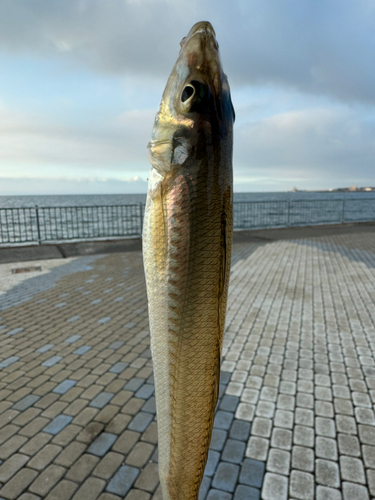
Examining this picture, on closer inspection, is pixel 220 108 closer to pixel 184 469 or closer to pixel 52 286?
pixel 184 469

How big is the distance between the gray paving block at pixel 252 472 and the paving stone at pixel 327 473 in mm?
510

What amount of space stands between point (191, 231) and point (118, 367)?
13.8 feet

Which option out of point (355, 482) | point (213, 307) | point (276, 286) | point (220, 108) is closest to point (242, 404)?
point (355, 482)

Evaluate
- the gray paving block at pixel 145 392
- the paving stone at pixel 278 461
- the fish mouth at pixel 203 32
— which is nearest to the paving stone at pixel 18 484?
the gray paving block at pixel 145 392

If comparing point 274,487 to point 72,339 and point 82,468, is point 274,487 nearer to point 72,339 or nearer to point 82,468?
point 82,468

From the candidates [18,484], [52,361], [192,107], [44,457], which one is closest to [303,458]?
[44,457]

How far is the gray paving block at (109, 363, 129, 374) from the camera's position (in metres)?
4.93

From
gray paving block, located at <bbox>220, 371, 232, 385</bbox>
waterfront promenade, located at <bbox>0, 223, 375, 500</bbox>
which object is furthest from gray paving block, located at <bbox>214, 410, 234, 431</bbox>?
gray paving block, located at <bbox>220, 371, 232, 385</bbox>

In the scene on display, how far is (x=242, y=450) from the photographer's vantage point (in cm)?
351

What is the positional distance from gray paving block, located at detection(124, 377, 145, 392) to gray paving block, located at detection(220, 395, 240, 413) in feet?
3.78

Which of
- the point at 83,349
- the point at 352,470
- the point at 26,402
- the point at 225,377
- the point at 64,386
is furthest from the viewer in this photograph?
the point at 83,349

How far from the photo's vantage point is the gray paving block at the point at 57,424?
3754 millimetres

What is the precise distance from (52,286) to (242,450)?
6996mm

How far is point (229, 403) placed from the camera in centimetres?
423
